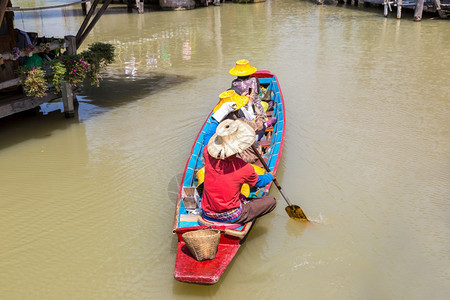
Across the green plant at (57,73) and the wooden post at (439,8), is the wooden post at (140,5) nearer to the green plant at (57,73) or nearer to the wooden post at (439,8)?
the wooden post at (439,8)

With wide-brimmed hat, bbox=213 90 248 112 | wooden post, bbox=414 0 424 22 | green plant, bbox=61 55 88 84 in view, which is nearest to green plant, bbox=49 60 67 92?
green plant, bbox=61 55 88 84

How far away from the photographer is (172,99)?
34.5 ft

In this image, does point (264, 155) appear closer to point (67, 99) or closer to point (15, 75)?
point (67, 99)

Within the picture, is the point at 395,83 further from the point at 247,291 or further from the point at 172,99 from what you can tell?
the point at 247,291

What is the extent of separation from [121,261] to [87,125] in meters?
4.53

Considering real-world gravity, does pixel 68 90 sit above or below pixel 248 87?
below

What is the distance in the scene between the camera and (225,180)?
4.69 m

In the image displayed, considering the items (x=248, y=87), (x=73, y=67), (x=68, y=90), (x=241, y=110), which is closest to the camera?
(x=241, y=110)

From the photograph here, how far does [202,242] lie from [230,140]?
1055 mm

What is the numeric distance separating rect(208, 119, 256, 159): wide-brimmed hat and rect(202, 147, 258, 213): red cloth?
0.45 feet

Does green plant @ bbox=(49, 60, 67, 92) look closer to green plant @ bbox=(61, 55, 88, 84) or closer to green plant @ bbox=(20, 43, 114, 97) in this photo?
green plant @ bbox=(20, 43, 114, 97)

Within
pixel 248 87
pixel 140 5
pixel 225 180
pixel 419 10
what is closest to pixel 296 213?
pixel 225 180

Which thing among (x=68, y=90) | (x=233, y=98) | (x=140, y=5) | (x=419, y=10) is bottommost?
(x=68, y=90)

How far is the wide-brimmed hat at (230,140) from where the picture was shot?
457 centimetres
